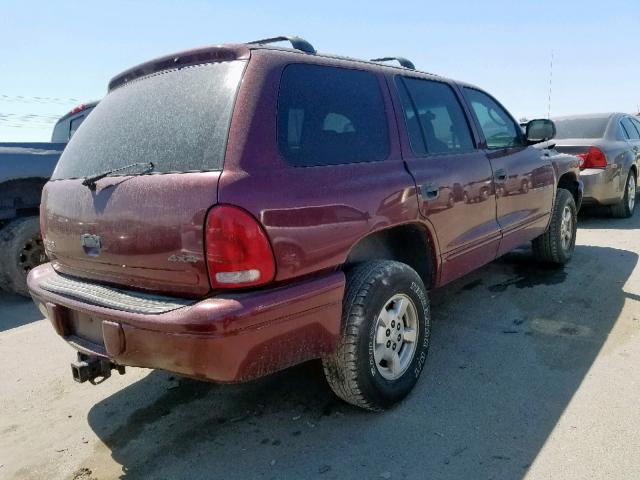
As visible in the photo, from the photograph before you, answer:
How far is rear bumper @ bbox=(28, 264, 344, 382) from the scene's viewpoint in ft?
6.49

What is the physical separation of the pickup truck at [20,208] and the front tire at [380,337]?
388cm

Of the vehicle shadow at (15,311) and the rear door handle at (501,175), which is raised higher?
the rear door handle at (501,175)

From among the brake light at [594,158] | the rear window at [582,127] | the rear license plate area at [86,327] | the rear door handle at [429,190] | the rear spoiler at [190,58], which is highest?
the rear spoiler at [190,58]

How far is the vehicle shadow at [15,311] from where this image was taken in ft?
15.0

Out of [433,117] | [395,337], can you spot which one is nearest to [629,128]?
[433,117]

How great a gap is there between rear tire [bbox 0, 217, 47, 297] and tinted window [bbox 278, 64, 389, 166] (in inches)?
152

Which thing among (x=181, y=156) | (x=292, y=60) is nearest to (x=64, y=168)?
(x=181, y=156)

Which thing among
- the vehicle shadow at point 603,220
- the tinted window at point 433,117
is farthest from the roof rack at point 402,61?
the vehicle shadow at point 603,220

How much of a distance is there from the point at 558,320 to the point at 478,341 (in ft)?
2.36

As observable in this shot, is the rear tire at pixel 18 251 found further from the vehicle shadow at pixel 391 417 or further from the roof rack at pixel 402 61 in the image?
the roof rack at pixel 402 61

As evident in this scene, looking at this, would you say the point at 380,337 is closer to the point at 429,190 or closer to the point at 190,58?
the point at 429,190

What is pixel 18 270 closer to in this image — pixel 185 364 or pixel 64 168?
pixel 64 168

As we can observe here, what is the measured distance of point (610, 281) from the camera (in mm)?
4590

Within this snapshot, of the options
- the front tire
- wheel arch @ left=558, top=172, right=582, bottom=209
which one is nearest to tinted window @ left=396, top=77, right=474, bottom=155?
the front tire
